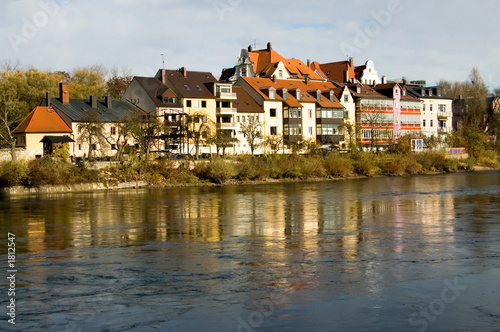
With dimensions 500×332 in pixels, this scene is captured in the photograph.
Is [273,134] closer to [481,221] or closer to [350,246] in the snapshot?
[481,221]

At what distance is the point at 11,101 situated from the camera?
6956 cm

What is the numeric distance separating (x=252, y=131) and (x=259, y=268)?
60286 mm

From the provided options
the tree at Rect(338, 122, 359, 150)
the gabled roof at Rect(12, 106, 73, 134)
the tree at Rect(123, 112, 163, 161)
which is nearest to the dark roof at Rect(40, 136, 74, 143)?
the gabled roof at Rect(12, 106, 73, 134)

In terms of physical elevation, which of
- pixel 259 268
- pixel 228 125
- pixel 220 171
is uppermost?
pixel 228 125

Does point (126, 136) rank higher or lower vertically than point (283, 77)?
lower

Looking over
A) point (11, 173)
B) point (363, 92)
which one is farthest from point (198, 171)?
point (363, 92)

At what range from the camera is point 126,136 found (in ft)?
223

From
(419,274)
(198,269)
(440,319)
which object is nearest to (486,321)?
(440,319)

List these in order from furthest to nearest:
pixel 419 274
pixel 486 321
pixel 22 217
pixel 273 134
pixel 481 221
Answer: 1. pixel 273 134
2. pixel 22 217
3. pixel 481 221
4. pixel 419 274
5. pixel 486 321

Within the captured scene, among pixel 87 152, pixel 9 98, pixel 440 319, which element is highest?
pixel 9 98

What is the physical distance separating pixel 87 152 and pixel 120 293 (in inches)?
2177

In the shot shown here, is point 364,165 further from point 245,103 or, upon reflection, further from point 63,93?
point 63,93

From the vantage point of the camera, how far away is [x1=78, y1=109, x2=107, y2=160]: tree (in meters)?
66.1

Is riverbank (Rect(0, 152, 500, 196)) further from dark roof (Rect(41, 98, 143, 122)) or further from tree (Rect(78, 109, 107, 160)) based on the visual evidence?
dark roof (Rect(41, 98, 143, 122))
